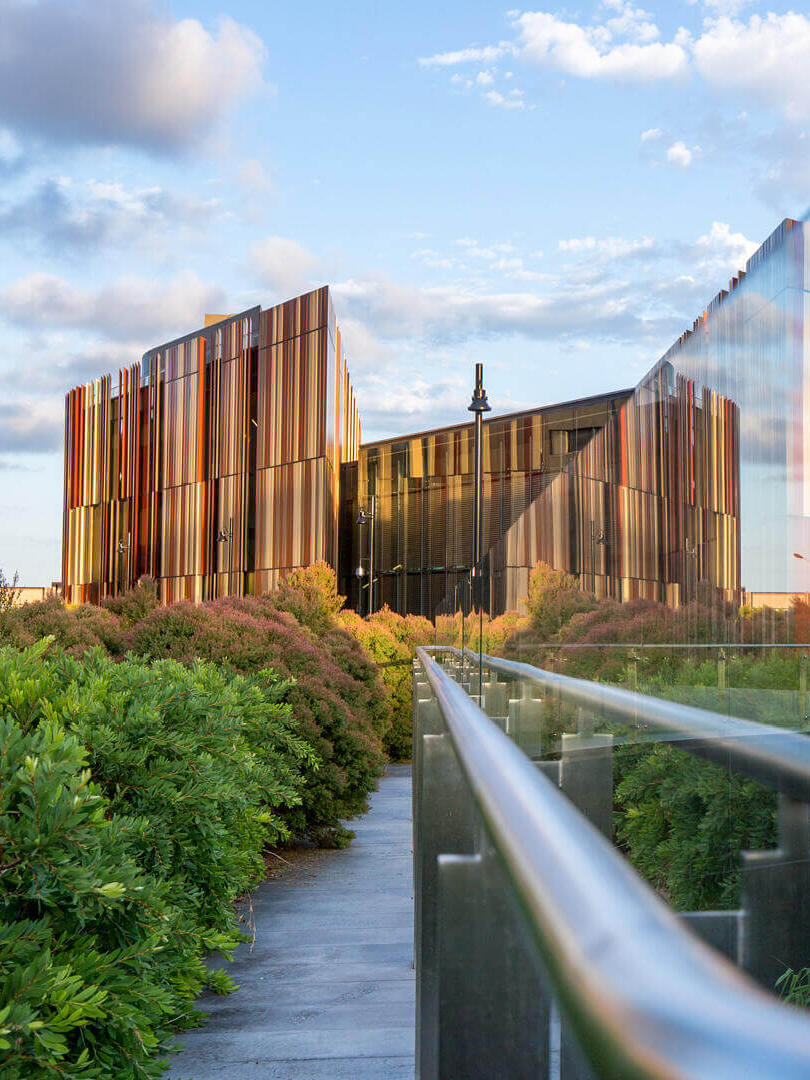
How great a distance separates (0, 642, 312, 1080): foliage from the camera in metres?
2.76

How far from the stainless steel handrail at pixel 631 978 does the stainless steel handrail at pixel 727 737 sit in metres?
0.52

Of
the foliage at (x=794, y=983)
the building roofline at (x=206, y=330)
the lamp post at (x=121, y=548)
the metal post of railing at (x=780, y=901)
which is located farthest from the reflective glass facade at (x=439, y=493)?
the foliage at (x=794, y=983)

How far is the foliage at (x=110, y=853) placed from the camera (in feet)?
9.05

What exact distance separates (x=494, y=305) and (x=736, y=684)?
155ft

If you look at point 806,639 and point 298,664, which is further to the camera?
point 298,664

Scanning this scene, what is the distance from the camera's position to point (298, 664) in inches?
361

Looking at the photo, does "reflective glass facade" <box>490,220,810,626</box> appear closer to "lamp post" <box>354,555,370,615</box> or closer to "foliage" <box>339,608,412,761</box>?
"foliage" <box>339,608,412,761</box>

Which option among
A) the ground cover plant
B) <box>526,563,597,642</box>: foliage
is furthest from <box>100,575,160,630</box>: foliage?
<box>526,563,597,642</box>: foliage

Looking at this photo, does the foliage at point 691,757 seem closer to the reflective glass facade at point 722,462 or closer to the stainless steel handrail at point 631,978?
the reflective glass facade at point 722,462

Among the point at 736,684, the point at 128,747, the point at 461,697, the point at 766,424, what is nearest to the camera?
the point at 736,684

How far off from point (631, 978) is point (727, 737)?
1.11m

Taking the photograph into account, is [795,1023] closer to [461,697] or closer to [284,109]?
[461,697]

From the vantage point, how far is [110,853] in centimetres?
323

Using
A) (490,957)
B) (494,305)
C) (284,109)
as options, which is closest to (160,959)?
(490,957)
